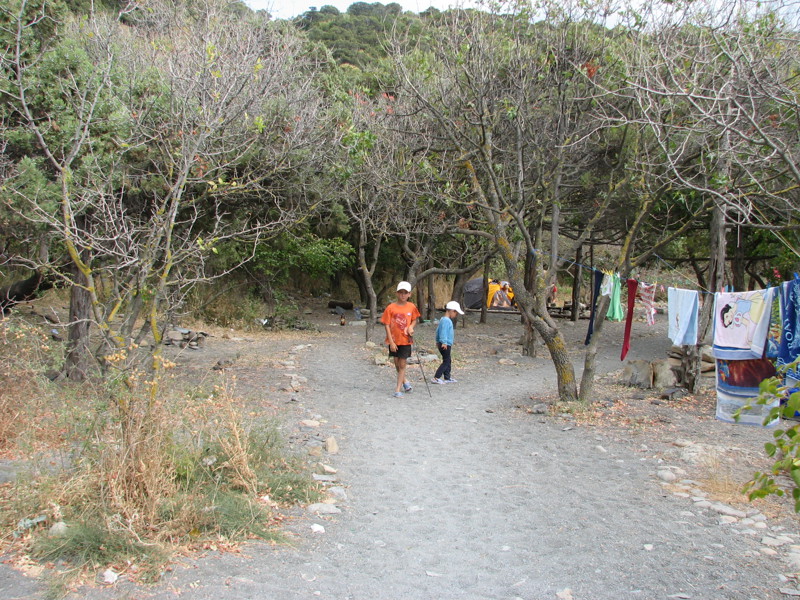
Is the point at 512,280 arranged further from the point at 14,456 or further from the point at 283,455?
the point at 14,456

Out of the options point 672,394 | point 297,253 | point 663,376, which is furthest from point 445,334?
point 297,253

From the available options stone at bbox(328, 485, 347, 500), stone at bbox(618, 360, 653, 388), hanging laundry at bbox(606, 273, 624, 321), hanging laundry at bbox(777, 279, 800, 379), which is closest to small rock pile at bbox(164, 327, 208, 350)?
hanging laundry at bbox(606, 273, 624, 321)

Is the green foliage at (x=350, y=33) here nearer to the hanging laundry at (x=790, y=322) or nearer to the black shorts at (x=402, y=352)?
the black shorts at (x=402, y=352)

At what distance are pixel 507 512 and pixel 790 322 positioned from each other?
4.23 m

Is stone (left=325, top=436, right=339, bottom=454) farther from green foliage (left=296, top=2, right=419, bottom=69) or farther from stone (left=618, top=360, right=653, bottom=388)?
green foliage (left=296, top=2, right=419, bottom=69)

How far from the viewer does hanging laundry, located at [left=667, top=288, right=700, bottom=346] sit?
1004 centimetres

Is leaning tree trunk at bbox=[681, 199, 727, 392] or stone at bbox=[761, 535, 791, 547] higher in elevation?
leaning tree trunk at bbox=[681, 199, 727, 392]

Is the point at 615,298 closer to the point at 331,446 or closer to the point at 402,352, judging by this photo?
the point at 402,352

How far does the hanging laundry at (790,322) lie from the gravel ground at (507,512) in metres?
1.10

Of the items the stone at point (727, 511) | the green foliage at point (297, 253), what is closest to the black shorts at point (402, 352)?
the stone at point (727, 511)

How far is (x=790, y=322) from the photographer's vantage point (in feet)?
23.6

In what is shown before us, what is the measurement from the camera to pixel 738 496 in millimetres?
5508

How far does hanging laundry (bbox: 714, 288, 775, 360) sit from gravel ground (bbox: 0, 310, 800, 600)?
1.00 metres

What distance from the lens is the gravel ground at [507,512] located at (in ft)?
12.8
